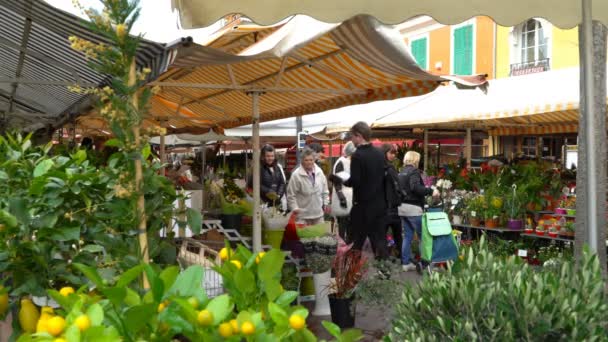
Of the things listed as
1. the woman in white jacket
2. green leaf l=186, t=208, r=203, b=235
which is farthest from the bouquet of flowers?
green leaf l=186, t=208, r=203, b=235

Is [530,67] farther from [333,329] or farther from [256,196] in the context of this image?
[333,329]

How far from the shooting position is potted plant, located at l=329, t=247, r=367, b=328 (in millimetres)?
5305

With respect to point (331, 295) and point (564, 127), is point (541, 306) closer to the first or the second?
point (331, 295)

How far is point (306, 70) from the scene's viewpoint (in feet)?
20.7

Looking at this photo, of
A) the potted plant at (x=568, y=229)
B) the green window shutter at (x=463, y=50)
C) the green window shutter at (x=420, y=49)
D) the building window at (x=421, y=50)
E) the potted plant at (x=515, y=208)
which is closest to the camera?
the potted plant at (x=568, y=229)

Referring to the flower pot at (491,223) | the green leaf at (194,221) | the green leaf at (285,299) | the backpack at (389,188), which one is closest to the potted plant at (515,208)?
the flower pot at (491,223)

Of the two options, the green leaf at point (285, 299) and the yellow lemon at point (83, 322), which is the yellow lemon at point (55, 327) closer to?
the yellow lemon at point (83, 322)

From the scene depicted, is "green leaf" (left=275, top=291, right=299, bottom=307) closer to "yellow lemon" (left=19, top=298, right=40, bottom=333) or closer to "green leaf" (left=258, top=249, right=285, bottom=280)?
"green leaf" (left=258, top=249, right=285, bottom=280)

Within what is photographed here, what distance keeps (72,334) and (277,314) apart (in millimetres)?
449

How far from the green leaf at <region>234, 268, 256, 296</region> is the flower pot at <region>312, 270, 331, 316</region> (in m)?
4.05

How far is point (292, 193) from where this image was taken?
736 cm

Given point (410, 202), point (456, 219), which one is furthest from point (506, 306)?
point (456, 219)

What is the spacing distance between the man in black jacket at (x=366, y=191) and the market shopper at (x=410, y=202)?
165cm

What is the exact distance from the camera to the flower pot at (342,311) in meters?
5.35
